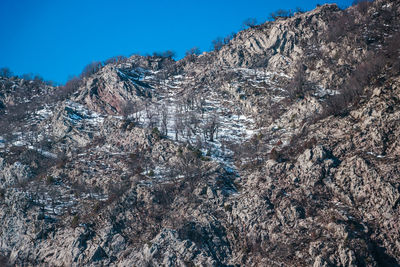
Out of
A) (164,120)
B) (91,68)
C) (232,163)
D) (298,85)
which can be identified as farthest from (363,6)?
(91,68)

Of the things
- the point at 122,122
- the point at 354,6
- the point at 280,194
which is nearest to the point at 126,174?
the point at 122,122

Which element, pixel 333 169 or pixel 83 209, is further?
pixel 83 209

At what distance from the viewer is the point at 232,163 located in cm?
9138

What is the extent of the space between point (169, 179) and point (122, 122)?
31.6 metres

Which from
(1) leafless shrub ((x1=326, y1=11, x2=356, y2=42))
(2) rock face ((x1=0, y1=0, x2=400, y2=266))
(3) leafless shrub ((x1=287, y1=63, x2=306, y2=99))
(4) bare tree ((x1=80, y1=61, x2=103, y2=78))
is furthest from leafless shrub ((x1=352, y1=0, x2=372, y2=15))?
(4) bare tree ((x1=80, y1=61, x2=103, y2=78))

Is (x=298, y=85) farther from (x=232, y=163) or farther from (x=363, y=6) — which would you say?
(x=363, y=6)

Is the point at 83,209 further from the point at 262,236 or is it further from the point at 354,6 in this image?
the point at 354,6

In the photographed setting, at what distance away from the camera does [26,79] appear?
579 feet

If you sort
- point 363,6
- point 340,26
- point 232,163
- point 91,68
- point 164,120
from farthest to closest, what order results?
point 91,68 < point 363,6 < point 340,26 < point 164,120 < point 232,163

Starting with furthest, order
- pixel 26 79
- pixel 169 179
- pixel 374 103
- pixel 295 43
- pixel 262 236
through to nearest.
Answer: pixel 26 79 → pixel 295 43 → pixel 169 179 → pixel 374 103 → pixel 262 236

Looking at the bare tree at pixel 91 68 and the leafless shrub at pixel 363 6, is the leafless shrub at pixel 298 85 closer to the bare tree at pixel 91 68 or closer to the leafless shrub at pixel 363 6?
the leafless shrub at pixel 363 6

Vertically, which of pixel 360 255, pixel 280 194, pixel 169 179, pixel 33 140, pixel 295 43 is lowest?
pixel 360 255

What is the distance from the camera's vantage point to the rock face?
66.6 meters

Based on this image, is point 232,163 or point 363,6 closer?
point 232,163
